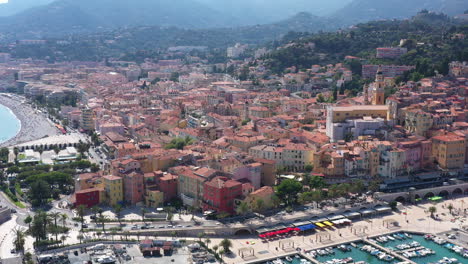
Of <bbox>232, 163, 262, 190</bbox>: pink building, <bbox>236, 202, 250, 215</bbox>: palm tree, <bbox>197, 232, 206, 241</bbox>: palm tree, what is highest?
<bbox>232, 163, 262, 190</bbox>: pink building

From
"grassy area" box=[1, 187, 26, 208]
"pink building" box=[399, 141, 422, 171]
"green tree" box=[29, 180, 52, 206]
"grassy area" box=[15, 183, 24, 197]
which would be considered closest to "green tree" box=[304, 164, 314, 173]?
"pink building" box=[399, 141, 422, 171]

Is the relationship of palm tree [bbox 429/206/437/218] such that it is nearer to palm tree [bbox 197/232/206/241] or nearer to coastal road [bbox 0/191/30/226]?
palm tree [bbox 197/232/206/241]

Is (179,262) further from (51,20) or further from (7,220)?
(51,20)

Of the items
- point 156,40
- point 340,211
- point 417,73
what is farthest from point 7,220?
point 156,40

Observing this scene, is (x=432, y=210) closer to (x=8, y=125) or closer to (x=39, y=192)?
(x=39, y=192)

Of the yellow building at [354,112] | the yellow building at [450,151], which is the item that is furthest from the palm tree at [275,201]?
the yellow building at [450,151]

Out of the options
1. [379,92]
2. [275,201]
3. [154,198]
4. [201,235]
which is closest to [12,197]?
[154,198]
